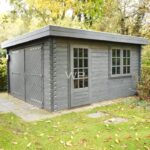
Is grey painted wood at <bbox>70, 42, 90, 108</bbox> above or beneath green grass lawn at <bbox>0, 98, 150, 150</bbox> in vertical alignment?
above

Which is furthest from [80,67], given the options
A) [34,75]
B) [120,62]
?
[120,62]

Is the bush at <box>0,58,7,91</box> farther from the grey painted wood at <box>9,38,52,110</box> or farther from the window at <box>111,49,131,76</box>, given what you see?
the window at <box>111,49,131,76</box>

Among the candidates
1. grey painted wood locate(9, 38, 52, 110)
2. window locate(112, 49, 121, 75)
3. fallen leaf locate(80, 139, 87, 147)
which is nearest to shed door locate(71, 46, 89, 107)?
grey painted wood locate(9, 38, 52, 110)

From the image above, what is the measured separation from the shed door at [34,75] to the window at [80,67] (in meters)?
1.11

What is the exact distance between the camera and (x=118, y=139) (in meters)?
4.29

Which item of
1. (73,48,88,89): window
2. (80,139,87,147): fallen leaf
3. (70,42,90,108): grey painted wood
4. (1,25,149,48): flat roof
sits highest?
(1,25,149,48): flat roof

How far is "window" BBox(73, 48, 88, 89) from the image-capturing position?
23.0 ft

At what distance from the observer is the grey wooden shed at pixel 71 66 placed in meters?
6.53

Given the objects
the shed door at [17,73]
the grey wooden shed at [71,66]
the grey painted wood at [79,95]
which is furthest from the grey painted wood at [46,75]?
the shed door at [17,73]

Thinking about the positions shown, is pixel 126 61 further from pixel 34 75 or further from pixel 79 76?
pixel 34 75

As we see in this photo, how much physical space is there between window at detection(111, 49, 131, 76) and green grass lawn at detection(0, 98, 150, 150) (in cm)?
265

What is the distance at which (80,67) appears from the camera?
23.5 feet

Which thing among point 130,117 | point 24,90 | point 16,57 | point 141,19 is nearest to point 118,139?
point 130,117

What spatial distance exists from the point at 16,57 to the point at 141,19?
9567 millimetres
